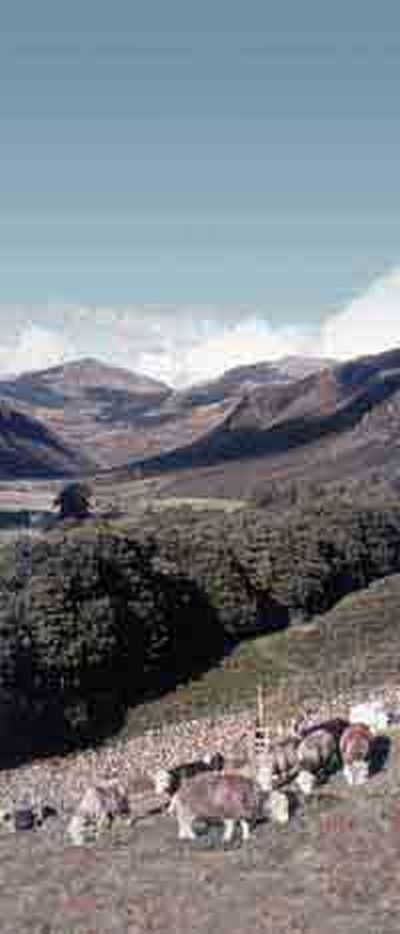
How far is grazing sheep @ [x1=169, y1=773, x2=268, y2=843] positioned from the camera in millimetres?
37531

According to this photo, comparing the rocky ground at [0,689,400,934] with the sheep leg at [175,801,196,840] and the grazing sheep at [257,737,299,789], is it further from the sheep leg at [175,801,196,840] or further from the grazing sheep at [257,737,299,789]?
the grazing sheep at [257,737,299,789]

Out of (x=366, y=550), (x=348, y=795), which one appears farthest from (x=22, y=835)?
(x=366, y=550)

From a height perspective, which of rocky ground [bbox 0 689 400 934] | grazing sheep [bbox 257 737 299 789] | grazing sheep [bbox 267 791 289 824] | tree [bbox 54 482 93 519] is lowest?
rocky ground [bbox 0 689 400 934]

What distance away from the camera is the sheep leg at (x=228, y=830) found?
1455 inches

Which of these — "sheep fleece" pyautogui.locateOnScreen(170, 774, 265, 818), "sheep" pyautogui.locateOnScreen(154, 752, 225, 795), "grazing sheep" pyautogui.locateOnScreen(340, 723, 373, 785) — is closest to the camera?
"sheep fleece" pyautogui.locateOnScreen(170, 774, 265, 818)

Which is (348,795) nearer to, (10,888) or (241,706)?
(10,888)

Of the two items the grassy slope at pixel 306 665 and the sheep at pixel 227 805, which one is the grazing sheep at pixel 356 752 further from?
the grassy slope at pixel 306 665

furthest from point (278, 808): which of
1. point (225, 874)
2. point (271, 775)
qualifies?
point (225, 874)

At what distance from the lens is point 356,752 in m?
42.4

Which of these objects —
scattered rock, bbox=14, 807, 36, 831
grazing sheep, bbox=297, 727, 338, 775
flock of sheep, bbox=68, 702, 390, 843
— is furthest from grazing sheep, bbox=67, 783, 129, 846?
grazing sheep, bbox=297, 727, 338, 775

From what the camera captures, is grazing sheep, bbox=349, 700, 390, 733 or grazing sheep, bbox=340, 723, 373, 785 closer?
grazing sheep, bbox=340, 723, 373, 785

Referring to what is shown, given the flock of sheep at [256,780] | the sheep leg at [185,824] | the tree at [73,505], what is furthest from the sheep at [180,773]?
the tree at [73,505]

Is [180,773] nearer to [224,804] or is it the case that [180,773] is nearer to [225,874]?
[224,804]

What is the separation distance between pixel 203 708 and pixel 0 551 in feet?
69.1
